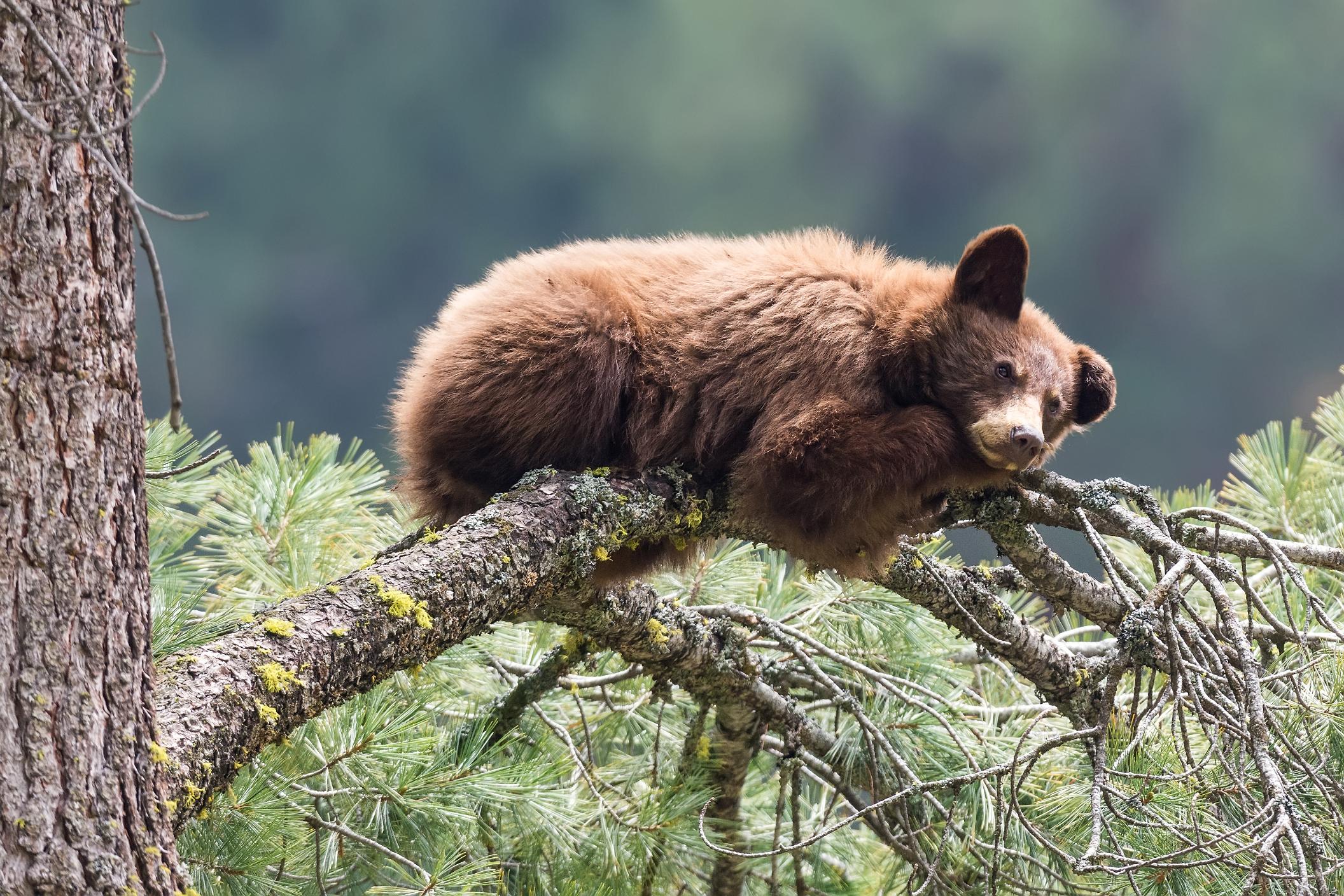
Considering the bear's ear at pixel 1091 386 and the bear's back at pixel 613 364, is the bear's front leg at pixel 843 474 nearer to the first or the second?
the bear's back at pixel 613 364

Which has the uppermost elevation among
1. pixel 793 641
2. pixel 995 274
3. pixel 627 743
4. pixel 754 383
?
pixel 995 274

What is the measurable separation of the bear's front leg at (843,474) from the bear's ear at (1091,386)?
484 mm

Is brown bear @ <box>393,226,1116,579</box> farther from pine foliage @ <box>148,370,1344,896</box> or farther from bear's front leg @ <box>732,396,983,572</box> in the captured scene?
pine foliage @ <box>148,370,1344,896</box>

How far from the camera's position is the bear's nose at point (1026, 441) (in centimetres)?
186

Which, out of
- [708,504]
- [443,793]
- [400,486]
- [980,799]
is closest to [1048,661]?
[980,799]

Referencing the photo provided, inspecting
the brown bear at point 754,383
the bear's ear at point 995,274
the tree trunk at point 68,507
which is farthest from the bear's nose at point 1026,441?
the tree trunk at point 68,507

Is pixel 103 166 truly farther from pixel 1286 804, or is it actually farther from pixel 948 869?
pixel 948 869

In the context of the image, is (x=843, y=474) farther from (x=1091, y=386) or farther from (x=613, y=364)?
(x=1091, y=386)

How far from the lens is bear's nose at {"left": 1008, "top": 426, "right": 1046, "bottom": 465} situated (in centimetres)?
186

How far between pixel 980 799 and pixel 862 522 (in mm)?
824

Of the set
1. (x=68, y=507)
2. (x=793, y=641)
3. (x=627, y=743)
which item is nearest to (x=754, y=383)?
(x=793, y=641)

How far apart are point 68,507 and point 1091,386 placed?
1.94 meters

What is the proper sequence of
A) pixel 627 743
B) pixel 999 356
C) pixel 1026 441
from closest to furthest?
pixel 1026 441 < pixel 999 356 < pixel 627 743

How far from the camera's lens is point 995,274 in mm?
2186
